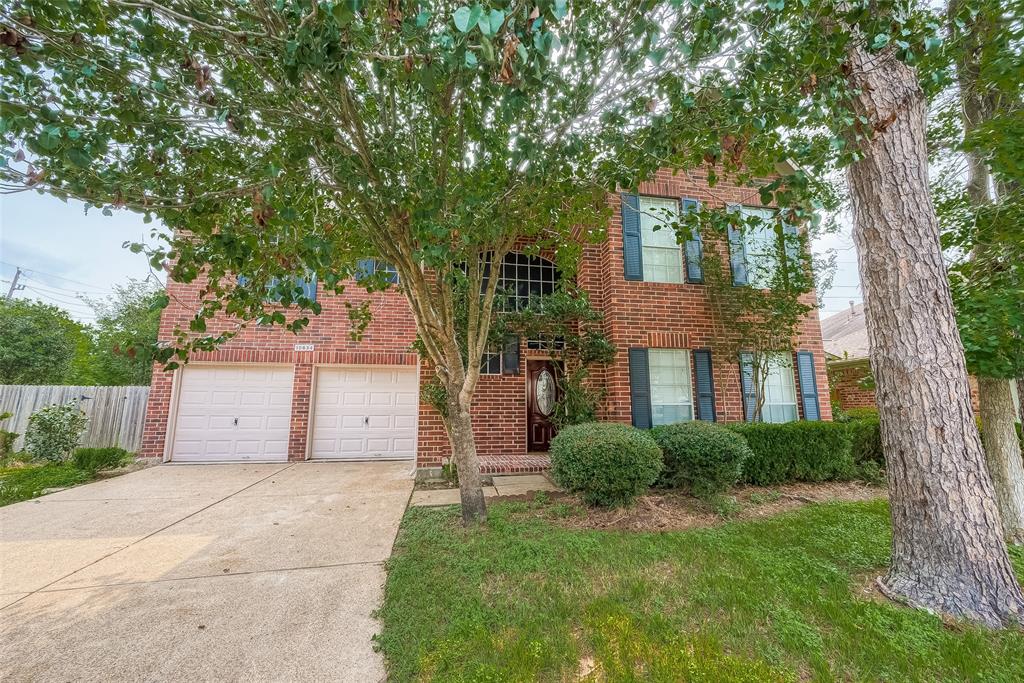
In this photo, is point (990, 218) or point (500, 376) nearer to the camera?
point (990, 218)

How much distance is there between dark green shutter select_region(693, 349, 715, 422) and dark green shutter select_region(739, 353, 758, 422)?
1.88 ft

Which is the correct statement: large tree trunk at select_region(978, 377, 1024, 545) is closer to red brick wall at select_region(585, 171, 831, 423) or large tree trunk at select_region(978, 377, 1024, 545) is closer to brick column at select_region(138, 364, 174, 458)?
red brick wall at select_region(585, 171, 831, 423)

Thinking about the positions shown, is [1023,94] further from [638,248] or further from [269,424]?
[269,424]

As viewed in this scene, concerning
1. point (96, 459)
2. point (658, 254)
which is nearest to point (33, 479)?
point (96, 459)

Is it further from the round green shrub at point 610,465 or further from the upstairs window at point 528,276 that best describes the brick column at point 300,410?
the round green shrub at point 610,465

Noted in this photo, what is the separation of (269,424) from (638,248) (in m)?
8.41

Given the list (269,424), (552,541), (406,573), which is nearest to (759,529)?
(552,541)

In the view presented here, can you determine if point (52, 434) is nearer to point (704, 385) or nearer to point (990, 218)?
point (704, 385)

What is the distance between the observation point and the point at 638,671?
2109mm

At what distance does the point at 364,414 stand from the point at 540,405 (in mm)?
3949

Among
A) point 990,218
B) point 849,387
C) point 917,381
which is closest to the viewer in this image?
point 917,381

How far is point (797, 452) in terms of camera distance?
5.96 metres

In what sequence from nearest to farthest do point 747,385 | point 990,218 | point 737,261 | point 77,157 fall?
point 77,157, point 990,218, point 747,385, point 737,261

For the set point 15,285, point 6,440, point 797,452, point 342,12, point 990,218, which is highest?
point 15,285
